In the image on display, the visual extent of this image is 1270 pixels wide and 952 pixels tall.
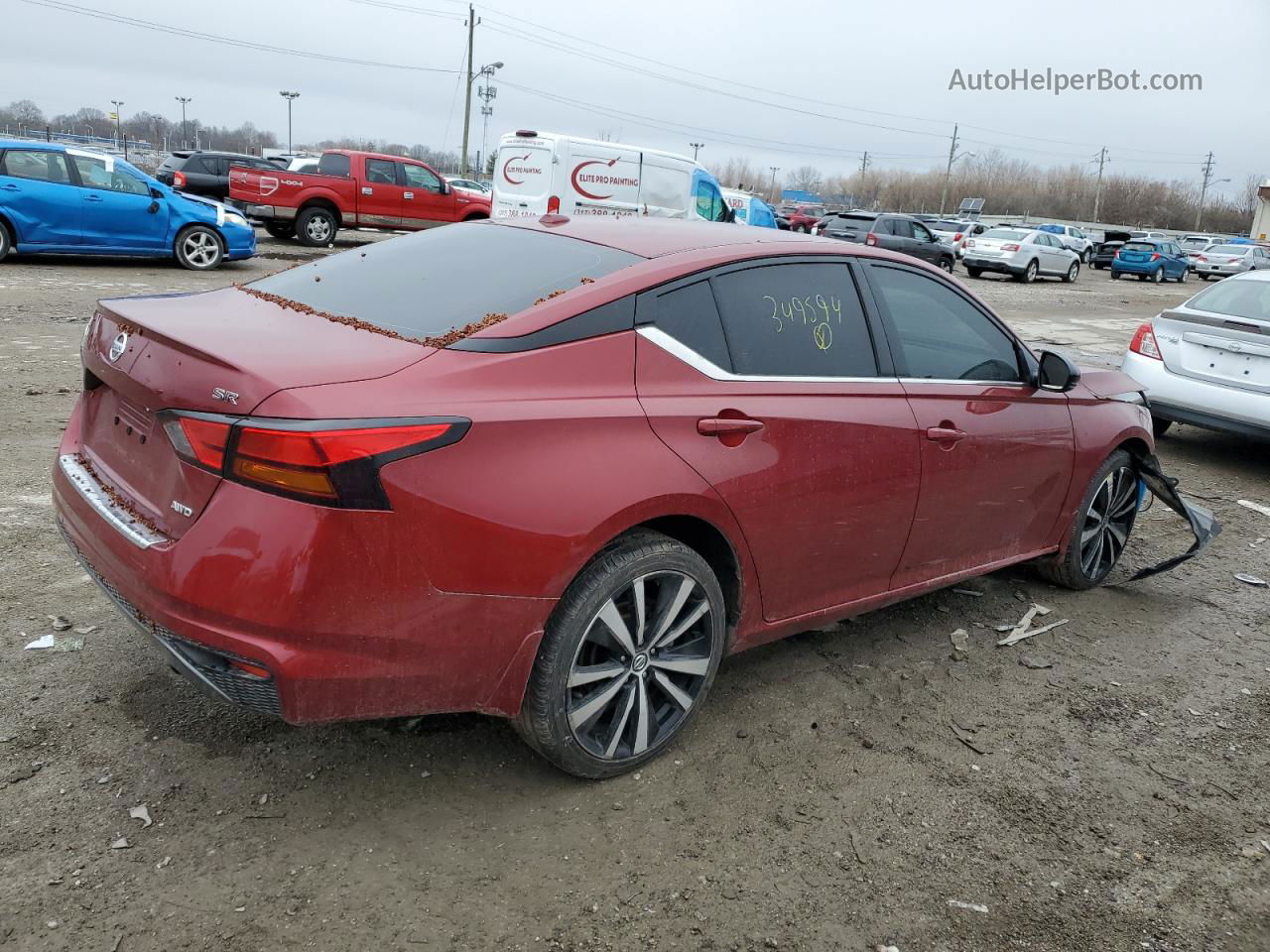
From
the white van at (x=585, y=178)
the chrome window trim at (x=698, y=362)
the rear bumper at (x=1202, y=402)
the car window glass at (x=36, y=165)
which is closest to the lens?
the chrome window trim at (x=698, y=362)

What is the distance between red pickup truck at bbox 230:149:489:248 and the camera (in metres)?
19.7

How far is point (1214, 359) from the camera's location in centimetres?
786

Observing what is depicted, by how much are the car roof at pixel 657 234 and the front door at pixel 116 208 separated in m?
12.1

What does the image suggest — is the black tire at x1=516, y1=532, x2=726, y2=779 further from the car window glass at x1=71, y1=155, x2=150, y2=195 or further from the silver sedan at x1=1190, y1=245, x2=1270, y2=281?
the silver sedan at x1=1190, y1=245, x2=1270, y2=281

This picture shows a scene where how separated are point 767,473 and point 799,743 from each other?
0.94 metres

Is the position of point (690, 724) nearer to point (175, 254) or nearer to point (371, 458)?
point (371, 458)

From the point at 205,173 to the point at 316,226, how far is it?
5135 mm

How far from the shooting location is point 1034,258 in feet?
98.5

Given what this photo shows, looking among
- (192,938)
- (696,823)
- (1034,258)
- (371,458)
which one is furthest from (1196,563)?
(1034,258)

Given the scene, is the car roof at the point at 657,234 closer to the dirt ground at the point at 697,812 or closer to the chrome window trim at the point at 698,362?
the chrome window trim at the point at 698,362

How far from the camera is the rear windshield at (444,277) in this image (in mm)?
3109

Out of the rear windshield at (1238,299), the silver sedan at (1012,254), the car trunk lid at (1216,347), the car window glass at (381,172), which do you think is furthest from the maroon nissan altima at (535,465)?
the silver sedan at (1012,254)

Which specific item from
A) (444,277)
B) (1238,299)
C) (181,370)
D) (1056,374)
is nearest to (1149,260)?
(1238,299)

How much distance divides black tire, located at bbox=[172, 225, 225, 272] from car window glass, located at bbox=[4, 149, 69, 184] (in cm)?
160
